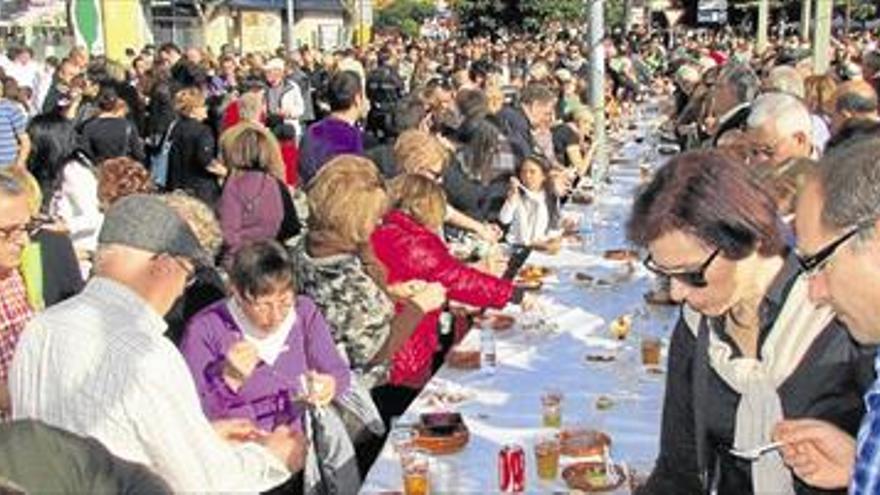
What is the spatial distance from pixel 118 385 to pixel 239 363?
4.46 feet

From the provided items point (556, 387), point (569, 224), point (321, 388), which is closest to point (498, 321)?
point (556, 387)

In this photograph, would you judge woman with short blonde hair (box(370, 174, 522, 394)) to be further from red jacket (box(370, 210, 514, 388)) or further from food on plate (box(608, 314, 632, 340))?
food on plate (box(608, 314, 632, 340))

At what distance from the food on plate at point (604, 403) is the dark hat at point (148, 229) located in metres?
1.66

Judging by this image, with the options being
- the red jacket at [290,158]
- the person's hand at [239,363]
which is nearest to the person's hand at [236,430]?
the person's hand at [239,363]

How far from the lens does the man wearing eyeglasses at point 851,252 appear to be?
6.01 feet

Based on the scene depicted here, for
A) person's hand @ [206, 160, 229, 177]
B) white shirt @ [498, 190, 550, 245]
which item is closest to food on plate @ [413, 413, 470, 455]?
white shirt @ [498, 190, 550, 245]

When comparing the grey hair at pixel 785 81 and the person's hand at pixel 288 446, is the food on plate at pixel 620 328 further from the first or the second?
the grey hair at pixel 785 81

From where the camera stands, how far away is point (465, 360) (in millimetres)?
4520

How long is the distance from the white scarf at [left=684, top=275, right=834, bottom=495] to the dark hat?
4.33 ft

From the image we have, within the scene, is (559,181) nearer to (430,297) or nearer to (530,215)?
(530,215)

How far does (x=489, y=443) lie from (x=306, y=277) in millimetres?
1072

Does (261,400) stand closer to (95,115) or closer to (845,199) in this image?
(845,199)

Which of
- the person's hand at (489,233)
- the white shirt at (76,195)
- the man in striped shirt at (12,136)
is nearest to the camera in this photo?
the white shirt at (76,195)

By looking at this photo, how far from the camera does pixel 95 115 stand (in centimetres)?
884
